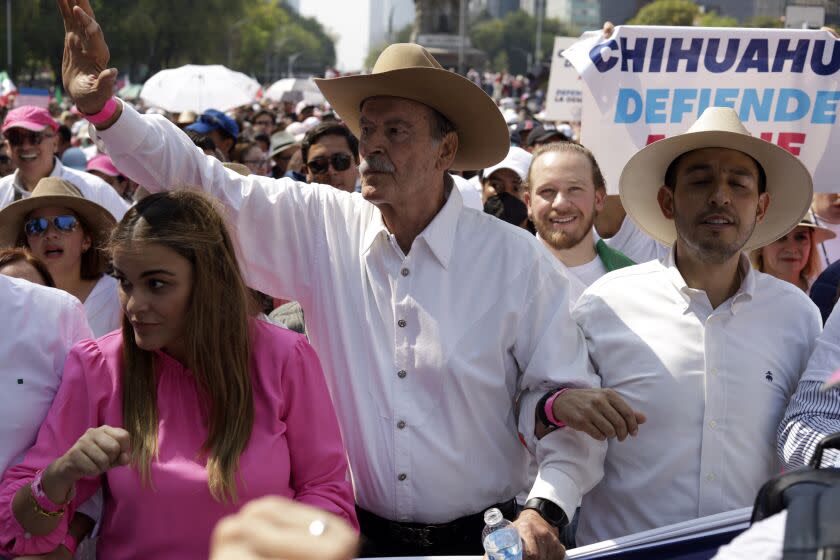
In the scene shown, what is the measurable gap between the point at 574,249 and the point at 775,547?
3.60 meters

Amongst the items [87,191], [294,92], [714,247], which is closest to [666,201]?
[714,247]

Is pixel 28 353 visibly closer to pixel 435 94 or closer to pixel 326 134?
pixel 435 94

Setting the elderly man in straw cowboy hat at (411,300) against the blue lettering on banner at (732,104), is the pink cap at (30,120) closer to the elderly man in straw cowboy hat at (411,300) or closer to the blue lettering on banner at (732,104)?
the blue lettering on banner at (732,104)

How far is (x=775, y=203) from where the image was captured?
3.94 metres

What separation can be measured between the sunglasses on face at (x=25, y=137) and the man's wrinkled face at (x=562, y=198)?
433cm

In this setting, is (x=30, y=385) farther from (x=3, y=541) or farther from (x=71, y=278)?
(x=71, y=278)

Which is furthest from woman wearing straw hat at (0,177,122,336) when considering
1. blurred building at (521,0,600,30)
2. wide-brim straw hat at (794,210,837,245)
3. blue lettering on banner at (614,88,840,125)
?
blurred building at (521,0,600,30)

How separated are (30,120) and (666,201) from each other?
5.78 metres

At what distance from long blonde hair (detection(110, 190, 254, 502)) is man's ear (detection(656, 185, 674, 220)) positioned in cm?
160

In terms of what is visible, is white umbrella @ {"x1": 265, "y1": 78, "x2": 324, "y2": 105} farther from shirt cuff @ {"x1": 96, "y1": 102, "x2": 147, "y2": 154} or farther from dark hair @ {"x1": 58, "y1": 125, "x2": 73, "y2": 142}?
Result: shirt cuff @ {"x1": 96, "y1": 102, "x2": 147, "y2": 154}

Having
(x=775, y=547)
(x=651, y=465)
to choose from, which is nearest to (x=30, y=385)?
(x=651, y=465)

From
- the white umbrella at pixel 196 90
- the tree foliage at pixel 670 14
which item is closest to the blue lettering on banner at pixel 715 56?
the white umbrella at pixel 196 90

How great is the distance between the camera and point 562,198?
5137 mm

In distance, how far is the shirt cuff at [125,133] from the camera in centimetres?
330
